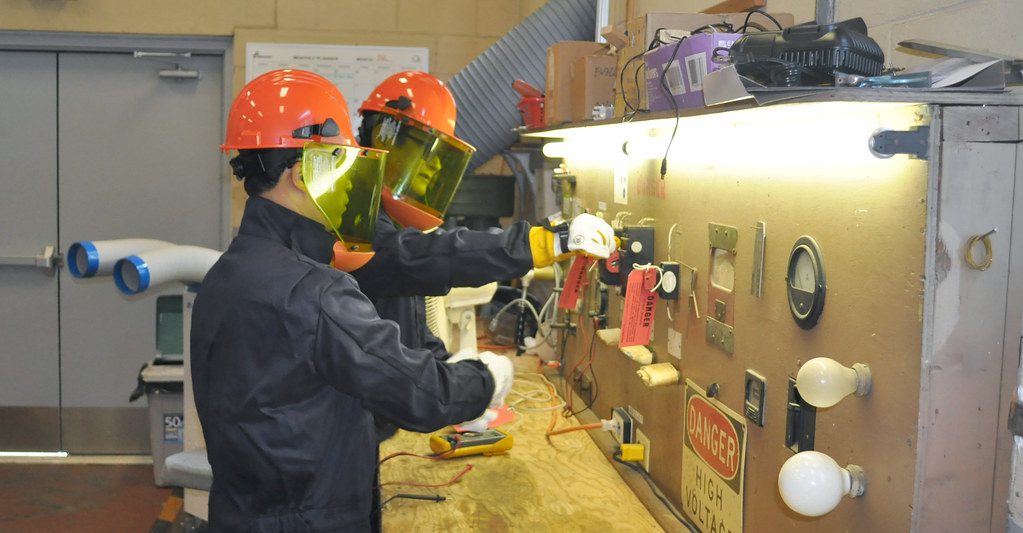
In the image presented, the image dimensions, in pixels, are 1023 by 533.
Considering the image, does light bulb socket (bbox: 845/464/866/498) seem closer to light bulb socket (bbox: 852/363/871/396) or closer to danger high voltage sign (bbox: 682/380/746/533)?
light bulb socket (bbox: 852/363/871/396)

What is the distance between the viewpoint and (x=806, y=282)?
4.81ft

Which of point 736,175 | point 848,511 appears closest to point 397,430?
point 736,175

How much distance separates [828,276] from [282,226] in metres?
1.02

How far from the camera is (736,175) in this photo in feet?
5.62

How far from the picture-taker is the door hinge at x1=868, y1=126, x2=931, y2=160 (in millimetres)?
1148

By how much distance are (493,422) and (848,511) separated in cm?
147

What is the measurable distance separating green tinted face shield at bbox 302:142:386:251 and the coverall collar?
0.05m

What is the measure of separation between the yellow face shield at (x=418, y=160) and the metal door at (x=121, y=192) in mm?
2665

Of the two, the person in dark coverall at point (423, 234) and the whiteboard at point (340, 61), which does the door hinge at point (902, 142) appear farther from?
the whiteboard at point (340, 61)

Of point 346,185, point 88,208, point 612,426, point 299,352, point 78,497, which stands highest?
point 346,185

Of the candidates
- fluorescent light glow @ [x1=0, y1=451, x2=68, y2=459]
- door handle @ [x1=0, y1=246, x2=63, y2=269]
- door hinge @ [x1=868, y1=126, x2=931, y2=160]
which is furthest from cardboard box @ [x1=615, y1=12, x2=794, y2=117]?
fluorescent light glow @ [x1=0, y1=451, x2=68, y2=459]

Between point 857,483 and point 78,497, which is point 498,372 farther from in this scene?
point 78,497

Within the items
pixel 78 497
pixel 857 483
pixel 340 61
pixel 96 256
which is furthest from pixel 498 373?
pixel 78 497

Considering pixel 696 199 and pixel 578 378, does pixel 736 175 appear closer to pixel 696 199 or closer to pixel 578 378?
pixel 696 199
